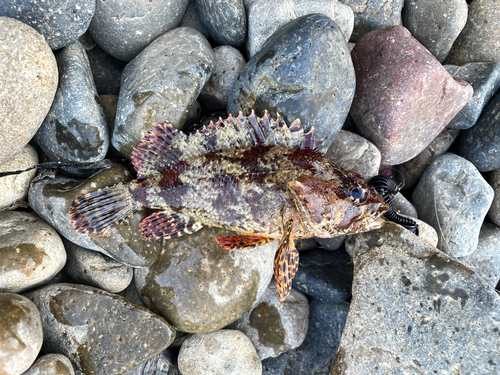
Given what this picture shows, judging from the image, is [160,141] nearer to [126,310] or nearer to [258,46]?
[258,46]

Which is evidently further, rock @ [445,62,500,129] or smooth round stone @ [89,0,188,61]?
rock @ [445,62,500,129]

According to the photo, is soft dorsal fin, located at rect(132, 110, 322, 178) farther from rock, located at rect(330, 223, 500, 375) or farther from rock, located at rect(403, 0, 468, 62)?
rock, located at rect(403, 0, 468, 62)

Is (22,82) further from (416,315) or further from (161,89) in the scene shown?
(416,315)

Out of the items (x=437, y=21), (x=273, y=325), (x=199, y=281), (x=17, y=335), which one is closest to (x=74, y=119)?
(x=17, y=335)

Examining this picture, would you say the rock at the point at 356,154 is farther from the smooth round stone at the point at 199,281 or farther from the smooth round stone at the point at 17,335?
the smooth round stone at the point at 17,335

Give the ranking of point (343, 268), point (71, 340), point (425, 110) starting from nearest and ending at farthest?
1. point (71, 340)
2. point (425, 110)
3. point (343, 268)

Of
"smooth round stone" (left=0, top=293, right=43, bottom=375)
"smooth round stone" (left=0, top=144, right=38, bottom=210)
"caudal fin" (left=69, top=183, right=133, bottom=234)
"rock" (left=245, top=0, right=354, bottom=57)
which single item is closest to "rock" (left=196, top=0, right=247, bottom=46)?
"rock" (left=245, top=0, right=354, bottom=57)

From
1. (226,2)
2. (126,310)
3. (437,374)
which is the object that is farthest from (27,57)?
(437,374)
